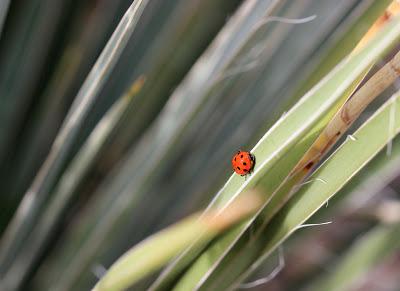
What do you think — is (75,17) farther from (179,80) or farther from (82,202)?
(82,202)

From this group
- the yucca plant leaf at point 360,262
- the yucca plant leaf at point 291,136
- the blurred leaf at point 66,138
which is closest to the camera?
the yucca plant leaf at point 291,136

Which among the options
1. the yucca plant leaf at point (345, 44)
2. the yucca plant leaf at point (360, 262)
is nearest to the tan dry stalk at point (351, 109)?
the yucca plant leaf at point (345, 44)

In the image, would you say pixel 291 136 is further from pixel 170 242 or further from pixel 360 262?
pixel 360 262

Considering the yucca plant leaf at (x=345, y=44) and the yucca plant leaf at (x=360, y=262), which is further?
the yucca plant leaf at (x=360, y=262)

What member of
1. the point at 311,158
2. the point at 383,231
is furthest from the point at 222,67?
the point at 383,231

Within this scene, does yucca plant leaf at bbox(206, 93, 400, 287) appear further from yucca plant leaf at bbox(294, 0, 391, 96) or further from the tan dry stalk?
yucca plant leaf at bbox(294, 0, 391, 96)

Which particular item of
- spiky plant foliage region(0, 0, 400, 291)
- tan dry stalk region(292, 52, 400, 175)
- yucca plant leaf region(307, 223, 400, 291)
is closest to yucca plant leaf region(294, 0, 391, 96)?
spiky plant foliage region(0, 0, 400, 291)

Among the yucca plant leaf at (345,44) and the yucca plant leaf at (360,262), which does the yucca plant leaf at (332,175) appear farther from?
the yucca plant leaf at (360,262)

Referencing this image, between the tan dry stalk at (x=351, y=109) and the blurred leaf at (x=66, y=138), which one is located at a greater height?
the blurred leaf at (x=66, y=138)
